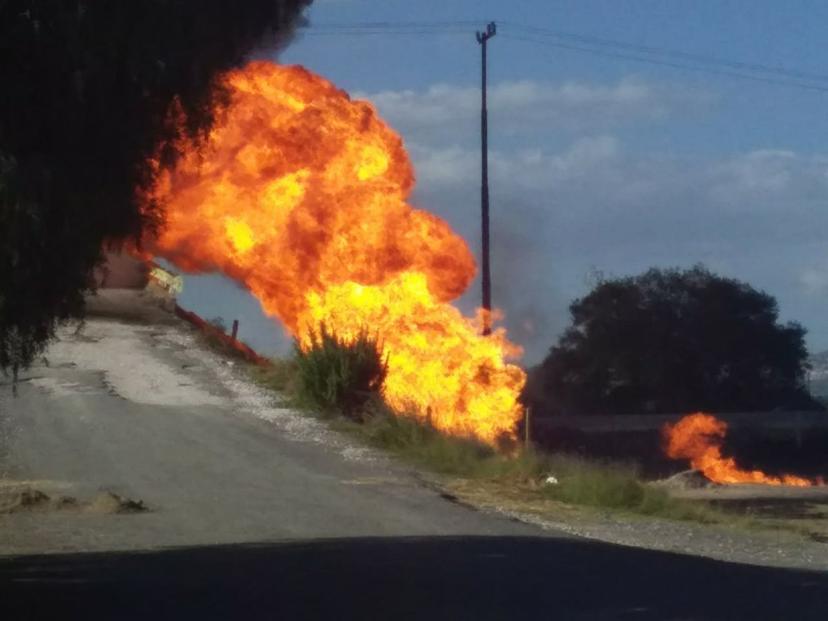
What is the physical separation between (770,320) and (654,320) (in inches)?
208

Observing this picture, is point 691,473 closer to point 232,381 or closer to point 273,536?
point 232,381

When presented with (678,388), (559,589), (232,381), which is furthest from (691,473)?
(559,589)

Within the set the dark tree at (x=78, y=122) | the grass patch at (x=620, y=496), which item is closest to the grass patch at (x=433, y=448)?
the grass patch at (x=620, y=496)

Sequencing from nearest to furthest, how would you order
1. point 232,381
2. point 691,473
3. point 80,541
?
point 80,541
point 232,381
point 691,473

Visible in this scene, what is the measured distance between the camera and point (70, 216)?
38.6 feet

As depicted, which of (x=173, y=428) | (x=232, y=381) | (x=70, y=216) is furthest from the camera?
(x=232, y=381)

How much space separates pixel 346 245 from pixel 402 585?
19.1m

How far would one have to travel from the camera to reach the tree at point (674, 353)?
58938 millimetres

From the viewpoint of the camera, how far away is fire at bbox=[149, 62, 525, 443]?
30266 mm

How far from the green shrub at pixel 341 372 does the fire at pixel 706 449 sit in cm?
1573

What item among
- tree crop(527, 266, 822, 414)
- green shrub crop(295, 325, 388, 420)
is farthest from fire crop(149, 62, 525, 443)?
tree crop(527, 266, 822, 414)

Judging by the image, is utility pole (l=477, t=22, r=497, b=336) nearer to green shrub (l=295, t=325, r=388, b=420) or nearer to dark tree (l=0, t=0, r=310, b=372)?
green shrub (l=295, t=325, r=388, b=420)

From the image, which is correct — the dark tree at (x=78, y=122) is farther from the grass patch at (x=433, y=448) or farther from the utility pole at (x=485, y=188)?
the utility pole at (x=485, y=188)

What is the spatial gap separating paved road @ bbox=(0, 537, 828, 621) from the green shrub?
13587mm
